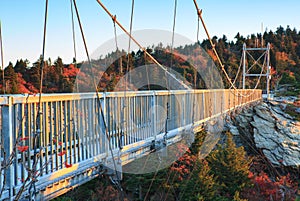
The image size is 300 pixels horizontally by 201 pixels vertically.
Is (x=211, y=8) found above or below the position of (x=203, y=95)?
above

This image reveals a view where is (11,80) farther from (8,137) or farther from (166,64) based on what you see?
(166,64)

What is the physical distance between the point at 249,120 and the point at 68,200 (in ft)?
30.7

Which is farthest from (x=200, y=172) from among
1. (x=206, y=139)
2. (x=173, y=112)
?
(x=173, y=112)

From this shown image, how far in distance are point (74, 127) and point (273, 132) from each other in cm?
1156

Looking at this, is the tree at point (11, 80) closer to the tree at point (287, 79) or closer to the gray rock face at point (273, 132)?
the gray rock face at point (273, 132)

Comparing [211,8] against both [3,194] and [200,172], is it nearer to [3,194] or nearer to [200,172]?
[200,172]

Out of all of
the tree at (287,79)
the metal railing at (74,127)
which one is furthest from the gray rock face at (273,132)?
the tree at (287,79)

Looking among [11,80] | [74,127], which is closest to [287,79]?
[11,80]

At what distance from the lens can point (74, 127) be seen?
2391 mm

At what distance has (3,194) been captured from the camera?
173 centimetres

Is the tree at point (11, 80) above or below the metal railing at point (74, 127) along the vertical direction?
above

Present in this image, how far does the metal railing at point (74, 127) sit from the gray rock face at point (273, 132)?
299 inches

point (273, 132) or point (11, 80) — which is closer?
point (11, 80)

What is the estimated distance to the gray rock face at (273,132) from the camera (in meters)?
11.3
